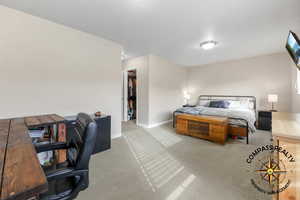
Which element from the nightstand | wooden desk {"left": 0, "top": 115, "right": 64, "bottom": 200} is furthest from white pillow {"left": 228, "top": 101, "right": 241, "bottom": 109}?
wooden desk {"left": 0, "top": 115, "right": 64, "bottom": 200}

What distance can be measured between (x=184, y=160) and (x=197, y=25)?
259 centimetres

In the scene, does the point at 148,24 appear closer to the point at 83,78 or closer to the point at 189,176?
the point at 83,78

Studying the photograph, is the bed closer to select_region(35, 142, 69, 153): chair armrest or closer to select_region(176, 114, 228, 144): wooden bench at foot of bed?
select_region(176, 114, 228, 144): wooden bench at foot of bed

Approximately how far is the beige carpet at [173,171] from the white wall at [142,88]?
149 centimetres

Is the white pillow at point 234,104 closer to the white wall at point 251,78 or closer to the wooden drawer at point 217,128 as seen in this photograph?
the white wall at point 251,78

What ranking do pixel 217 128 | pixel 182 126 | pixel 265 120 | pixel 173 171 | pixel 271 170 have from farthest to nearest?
pixel 265 120 → pixel 182 126 → pixel 217 128 → pixel 173 171 → pixel 271 170

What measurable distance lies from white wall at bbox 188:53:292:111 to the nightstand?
0.51m

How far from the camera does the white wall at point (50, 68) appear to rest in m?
2.02

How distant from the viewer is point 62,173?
0.86m

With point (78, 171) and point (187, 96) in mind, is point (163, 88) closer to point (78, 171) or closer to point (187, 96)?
point (187, 96)

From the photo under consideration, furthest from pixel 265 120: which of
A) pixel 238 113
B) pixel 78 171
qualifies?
pixel 78 171

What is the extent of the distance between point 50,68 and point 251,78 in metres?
6.02

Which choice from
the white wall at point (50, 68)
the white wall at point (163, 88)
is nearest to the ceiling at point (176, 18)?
the white wall at point (50, 68)

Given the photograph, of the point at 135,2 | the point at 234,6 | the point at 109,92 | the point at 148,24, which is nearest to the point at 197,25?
the point at 234,6
